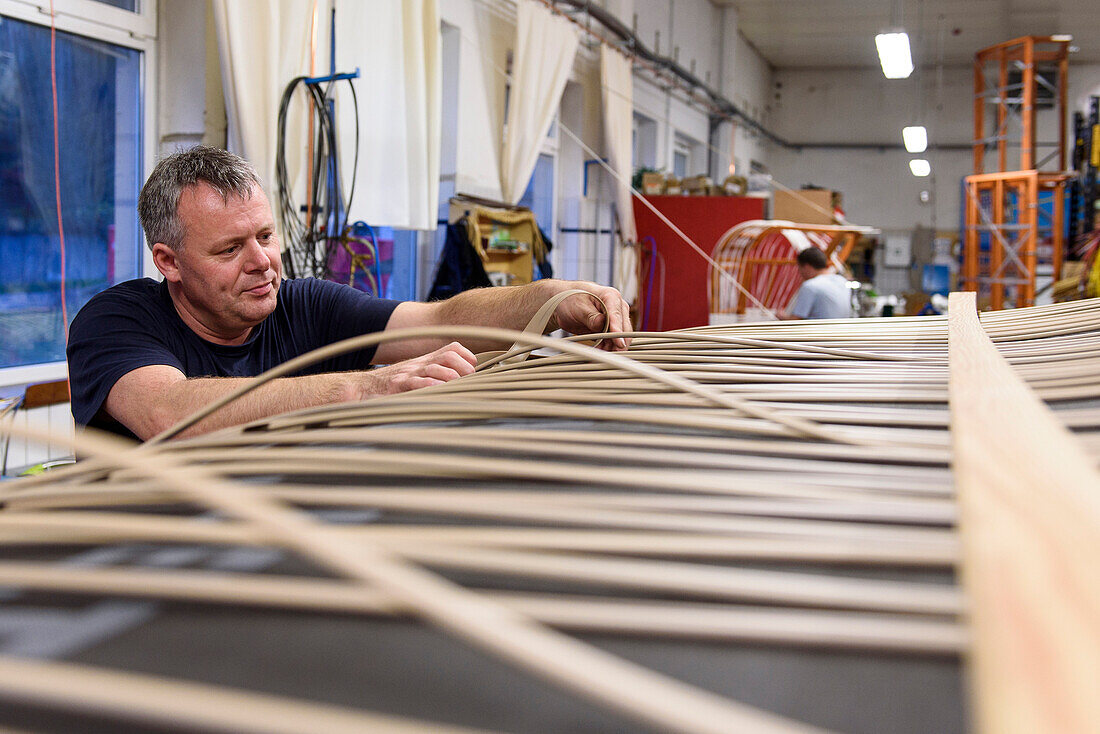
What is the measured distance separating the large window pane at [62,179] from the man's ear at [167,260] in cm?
176

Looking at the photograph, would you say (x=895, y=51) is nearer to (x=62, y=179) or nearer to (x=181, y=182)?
(x=62, y=179)

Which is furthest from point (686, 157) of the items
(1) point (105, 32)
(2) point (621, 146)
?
(1) point (105, 32)

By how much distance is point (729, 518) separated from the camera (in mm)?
407

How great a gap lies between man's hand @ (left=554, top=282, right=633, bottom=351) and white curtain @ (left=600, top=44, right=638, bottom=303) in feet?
19.9

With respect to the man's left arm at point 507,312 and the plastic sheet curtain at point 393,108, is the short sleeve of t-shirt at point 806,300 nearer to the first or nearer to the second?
the plastic sheet curtain at point 393,108

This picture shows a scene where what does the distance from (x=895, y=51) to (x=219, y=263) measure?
634 cm

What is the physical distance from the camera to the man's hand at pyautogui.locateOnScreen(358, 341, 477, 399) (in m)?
1.09

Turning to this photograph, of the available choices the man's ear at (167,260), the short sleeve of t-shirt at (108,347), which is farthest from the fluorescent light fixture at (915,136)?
the short sleeve of t-shirt at (108,347)

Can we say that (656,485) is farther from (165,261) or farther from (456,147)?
(456,147)

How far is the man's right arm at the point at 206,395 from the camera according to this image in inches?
51.5

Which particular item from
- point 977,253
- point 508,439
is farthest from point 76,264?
point 977,253

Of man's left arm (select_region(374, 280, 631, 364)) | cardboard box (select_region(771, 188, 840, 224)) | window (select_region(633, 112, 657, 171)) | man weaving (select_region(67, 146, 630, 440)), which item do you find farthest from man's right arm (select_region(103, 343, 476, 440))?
window (select_region(633, 112, 657, 171))

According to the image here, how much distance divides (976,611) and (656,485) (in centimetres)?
20

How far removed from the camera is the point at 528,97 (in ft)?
19.8
